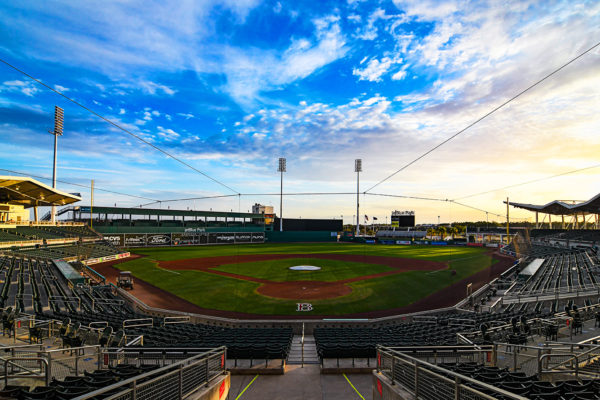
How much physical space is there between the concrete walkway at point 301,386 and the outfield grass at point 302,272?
951 inches

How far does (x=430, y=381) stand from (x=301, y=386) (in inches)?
184

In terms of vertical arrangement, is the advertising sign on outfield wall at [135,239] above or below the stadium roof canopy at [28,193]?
below

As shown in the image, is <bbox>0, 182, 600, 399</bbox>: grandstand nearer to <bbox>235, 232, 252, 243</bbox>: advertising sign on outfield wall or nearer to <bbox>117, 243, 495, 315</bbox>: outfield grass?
<bbox>117, 243, 495, 315</bbox>: outfield grass

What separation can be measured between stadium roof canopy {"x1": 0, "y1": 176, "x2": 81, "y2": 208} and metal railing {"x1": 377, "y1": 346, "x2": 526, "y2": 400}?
50.1 metres

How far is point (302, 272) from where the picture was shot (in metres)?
38.4

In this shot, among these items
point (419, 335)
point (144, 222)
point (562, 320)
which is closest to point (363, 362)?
point (419, 335)

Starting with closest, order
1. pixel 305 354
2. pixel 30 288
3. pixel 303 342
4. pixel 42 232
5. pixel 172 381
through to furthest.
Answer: pixel 172 381 → pixel 305 354 → pixel 303 342 → pixel 30 288 → pixel 42 232

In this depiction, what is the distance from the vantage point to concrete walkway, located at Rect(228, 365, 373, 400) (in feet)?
26.3

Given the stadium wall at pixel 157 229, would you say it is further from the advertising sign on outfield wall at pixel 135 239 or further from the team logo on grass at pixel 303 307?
the team logo on grass at pixel 303 307

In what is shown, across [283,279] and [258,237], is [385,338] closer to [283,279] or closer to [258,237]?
[283,279]

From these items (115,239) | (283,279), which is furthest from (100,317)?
(115,239)

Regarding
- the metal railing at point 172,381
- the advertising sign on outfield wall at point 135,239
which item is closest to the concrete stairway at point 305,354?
the metal railing at point 172,381

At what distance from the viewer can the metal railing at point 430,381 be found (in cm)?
416

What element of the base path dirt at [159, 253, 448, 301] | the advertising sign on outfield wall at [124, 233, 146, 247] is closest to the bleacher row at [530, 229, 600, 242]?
the base path dirt at [159, 253, 448, 301]
